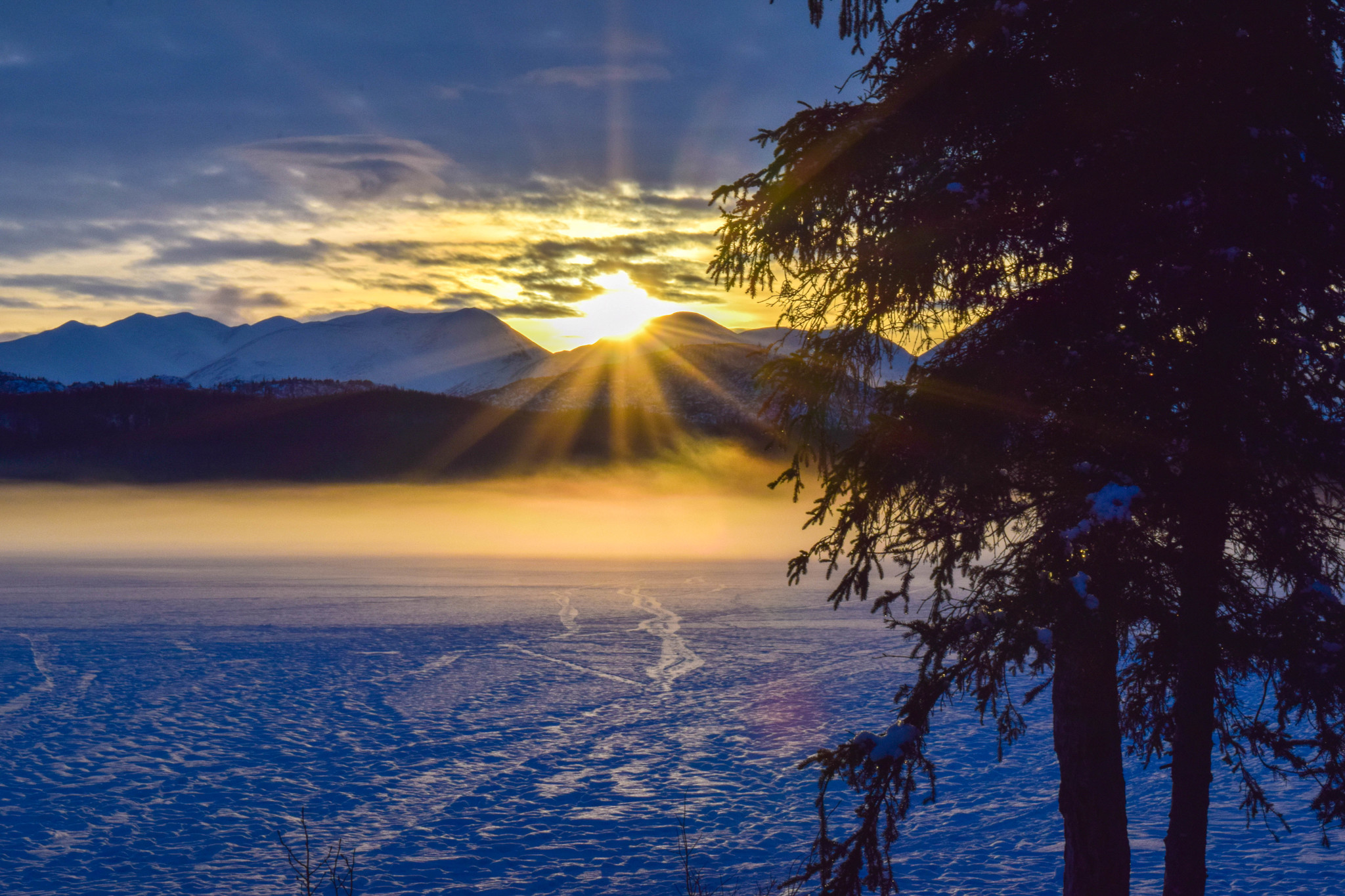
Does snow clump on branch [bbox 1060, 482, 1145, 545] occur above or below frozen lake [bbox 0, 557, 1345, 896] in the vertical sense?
above

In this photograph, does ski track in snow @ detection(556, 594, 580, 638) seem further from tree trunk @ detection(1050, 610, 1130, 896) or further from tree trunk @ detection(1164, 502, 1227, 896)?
tree trunk @ detection(1164, 502, 1227, 896)

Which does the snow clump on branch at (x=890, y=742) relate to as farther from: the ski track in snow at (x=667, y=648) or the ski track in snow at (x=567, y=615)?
the ski track in snow at (x=567, y=615)

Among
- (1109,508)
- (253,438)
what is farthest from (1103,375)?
(253,438)

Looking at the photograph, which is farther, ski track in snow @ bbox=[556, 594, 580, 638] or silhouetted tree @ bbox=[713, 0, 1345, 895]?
ski track in snow @ bbox=[556, 594, 580, 638]

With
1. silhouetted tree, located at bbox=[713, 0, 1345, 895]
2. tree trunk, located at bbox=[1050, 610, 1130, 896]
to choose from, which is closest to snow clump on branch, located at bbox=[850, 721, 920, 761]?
silhouetted tree, located at bbox=[713, 0, 1345, 895]

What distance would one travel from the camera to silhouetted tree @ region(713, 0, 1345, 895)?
630 cm

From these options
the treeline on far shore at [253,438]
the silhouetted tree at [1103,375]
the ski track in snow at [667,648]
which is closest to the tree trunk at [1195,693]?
the silhouetted tree at [1103,375]

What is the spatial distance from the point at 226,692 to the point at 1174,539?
20.6m

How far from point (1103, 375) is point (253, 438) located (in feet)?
518

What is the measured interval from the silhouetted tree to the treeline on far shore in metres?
147

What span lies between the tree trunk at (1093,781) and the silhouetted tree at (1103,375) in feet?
0.06

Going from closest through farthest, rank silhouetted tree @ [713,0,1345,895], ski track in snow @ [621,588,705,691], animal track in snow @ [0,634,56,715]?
silhouetted tree @ [713,0,1345,895] → animal track in snow @ [0,634,56,715] → ski track in snow @ [621,588,705,691]

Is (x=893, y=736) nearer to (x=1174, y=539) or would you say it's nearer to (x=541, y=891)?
(x=1174, y=539)

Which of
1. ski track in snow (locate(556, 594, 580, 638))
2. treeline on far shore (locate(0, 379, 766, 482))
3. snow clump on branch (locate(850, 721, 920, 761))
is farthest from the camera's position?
treeline on far shore (locate(0, 379, 766, 482))
